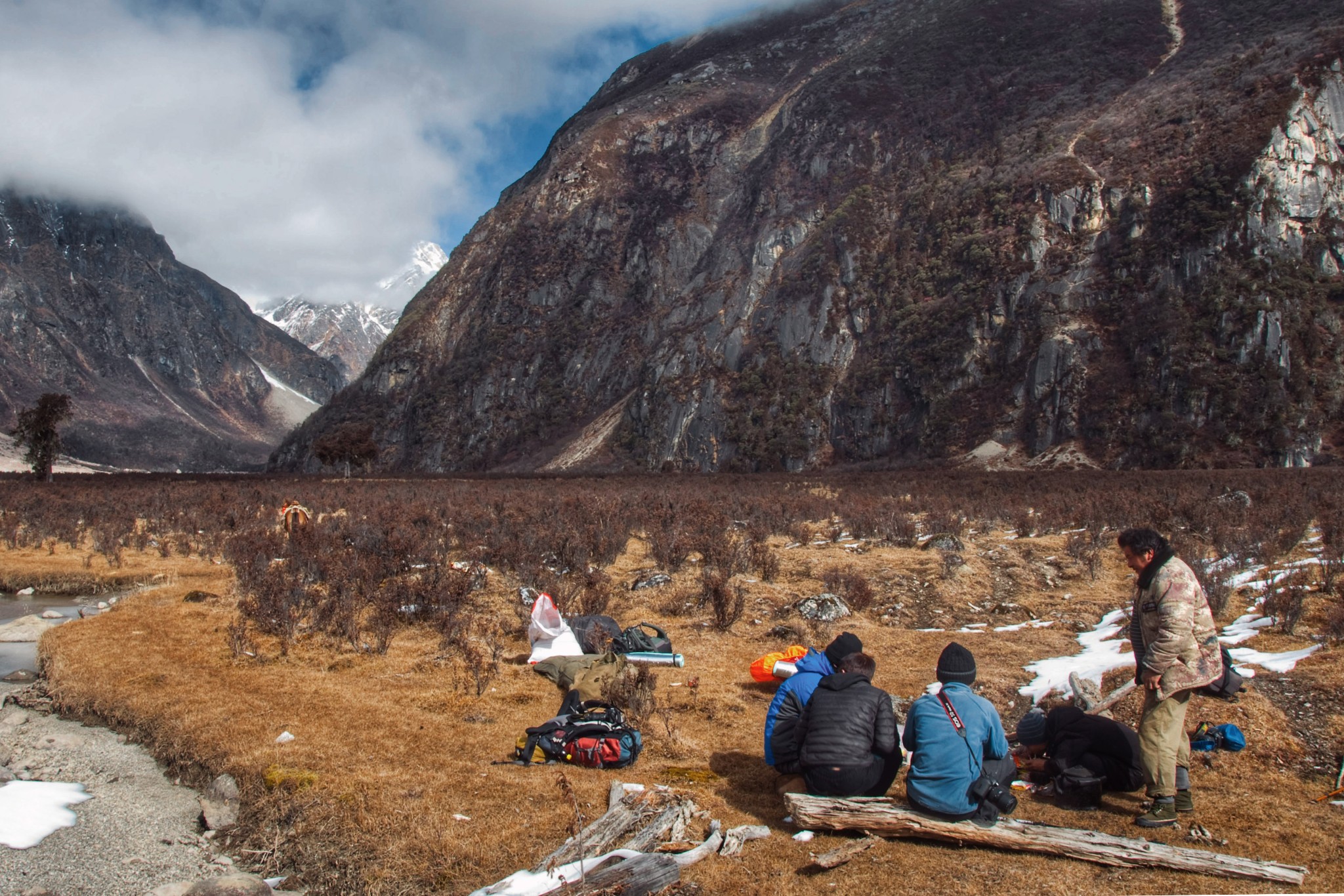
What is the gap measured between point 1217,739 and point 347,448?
70.2m

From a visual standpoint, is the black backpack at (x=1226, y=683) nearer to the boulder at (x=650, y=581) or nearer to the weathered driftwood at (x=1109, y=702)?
the weathered driftwood at (x=1109, y=702)

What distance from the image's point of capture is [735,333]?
7412 cm

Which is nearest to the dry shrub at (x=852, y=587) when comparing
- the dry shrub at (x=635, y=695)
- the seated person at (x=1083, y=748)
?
the dry shrub at (x=635, y=695)

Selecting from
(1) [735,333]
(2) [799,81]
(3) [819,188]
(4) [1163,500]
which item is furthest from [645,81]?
(4) [1163,500]

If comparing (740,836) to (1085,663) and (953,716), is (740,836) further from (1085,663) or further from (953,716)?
(1085,663)

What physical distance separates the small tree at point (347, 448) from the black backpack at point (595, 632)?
59.8 meters

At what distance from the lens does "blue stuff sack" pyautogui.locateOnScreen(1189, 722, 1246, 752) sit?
668cm

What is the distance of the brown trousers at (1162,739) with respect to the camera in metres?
5.73

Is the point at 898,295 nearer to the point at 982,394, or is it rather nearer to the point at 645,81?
the point at 982,394

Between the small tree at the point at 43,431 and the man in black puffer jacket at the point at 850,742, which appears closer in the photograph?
the man in black puffer jacket at the point at 850,742

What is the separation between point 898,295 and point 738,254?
2061 cm

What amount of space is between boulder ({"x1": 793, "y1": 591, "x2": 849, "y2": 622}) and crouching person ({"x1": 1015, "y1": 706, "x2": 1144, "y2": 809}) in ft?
19.5

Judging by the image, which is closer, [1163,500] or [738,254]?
[1163,500]

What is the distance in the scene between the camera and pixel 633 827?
565cm
